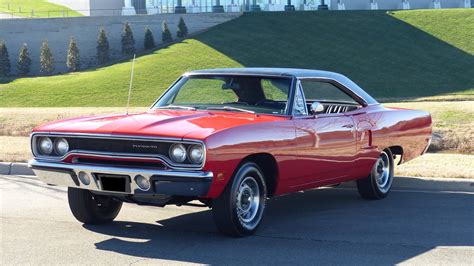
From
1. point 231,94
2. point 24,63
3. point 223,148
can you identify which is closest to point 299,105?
point 231,94

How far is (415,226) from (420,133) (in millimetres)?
2631

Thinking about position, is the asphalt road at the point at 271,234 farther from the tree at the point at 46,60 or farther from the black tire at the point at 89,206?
the tree at the point at 46,60

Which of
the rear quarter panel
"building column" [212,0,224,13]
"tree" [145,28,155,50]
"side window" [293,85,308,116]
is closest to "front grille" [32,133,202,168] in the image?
"side window" [293,85,308,116]

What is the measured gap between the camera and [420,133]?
10734mm

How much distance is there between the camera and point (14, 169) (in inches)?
502

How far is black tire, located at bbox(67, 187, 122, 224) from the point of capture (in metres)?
8.12

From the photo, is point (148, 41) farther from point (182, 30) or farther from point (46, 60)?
point (46, 60)

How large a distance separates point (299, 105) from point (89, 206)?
2.45 m

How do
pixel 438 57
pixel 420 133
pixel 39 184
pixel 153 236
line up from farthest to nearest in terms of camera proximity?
pixel 438 57 → pixel 39 184 → pixel 420 133 → pixel 153 236

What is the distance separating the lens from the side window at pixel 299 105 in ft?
28.0

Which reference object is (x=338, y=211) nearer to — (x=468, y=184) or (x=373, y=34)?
(x=468, y=184)

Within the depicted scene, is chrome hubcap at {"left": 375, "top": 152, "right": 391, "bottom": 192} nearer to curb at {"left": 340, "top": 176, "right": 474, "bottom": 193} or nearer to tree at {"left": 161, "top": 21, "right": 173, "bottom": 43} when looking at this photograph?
curb at {"left": 340, "top": 176, "right": 474, "bottom": 193}

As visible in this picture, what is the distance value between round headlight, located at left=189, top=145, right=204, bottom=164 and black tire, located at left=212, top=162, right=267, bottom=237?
466 mm

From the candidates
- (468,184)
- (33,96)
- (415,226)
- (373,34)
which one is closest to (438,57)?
(373,34)
